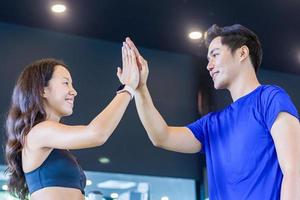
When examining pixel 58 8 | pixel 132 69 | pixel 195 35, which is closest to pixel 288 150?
pixel 132 69

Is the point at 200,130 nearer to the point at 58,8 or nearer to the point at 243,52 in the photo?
the point at 243,52

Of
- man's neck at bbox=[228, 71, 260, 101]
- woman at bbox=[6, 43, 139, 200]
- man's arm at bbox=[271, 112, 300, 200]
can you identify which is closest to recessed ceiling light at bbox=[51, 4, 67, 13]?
woman at bbox=[6, 43, 139, 200]

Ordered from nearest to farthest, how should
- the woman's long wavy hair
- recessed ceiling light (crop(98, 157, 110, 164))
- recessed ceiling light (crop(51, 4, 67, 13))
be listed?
the woman's long wavy hair, recessed ceiling light (crop(51, 4, 67, 13)), recessed ceiling light (crop(98, 157, 110, 164))

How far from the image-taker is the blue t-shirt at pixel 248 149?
4.85 feet

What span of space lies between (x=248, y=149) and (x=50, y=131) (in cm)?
59

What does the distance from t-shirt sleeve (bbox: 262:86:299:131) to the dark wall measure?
9.20ft

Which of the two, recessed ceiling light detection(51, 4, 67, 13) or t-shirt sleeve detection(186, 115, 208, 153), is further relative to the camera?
recessed ceiling light detection(51, 4, 67, 13)

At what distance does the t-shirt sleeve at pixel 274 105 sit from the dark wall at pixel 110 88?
9.20ft

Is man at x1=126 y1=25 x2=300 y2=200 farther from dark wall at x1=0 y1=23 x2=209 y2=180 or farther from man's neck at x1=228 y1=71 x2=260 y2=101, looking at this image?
dark wall at x1=0 y1=23 x2=209 y2=180

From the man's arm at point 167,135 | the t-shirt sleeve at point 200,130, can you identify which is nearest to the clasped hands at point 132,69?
the man's arm at point 167,135

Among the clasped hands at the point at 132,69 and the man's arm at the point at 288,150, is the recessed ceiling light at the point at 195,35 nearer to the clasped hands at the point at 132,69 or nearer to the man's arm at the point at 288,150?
the clasped hands at the point at 132,69

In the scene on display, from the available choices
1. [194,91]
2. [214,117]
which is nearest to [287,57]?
[194,91]

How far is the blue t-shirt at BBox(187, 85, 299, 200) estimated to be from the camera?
148 cm

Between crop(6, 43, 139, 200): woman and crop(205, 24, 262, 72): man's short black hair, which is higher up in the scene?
crop(205, 24, 262, 72): man's short black hair
